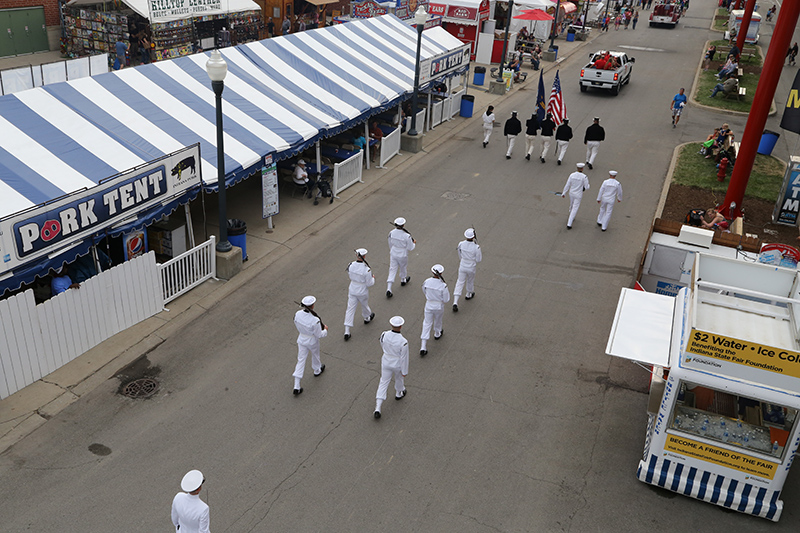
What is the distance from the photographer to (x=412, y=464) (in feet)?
29.2

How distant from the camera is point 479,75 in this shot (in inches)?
1185

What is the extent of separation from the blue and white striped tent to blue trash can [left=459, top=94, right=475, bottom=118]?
14.5 feet

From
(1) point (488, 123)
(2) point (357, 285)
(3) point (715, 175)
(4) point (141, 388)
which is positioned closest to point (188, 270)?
(4) point (141, 388)

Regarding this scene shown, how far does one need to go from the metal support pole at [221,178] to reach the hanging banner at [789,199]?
546 inches

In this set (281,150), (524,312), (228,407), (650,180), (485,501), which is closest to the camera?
(485,501)

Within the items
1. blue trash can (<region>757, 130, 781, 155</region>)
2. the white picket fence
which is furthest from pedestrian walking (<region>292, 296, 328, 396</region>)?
blue trash can (<region>757, 130, 781, 155</region>)

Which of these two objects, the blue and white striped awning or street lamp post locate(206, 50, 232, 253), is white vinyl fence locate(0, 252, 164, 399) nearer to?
the blue and white striped awning

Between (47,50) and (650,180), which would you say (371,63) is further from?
(47,50)

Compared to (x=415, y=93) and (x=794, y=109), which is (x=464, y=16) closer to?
(x=415, y=93)

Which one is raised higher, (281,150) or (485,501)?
(281,150)

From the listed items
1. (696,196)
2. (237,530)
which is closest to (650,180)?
(696,196)

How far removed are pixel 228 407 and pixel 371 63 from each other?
1430cm

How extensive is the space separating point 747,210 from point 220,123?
1426cm

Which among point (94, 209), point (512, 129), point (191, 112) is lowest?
point (512, 129)
